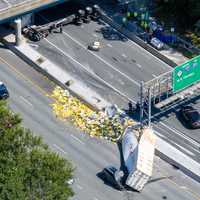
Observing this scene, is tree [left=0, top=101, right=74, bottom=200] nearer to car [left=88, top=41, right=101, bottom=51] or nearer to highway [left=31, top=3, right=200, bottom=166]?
highway [left=31, top=3, right=200, bottom=166]

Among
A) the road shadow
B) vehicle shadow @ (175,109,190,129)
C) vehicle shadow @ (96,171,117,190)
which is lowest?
vehicle shadow @ (96,171,117,190)

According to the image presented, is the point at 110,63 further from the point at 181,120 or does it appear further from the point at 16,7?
the point at 16,7

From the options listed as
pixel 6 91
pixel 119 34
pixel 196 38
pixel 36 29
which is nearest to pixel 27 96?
pixel 6 91

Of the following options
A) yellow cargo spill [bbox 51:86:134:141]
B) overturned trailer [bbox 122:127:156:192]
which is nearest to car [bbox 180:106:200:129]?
overturned trailer [bbox 122:127:156:192]

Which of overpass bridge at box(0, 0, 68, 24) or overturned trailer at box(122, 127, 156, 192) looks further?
overpass bridge at box(0, 0, 68, 24)

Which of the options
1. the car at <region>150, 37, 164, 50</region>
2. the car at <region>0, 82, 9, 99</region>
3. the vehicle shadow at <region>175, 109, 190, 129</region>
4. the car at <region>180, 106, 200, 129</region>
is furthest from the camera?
the car at <region>150, 37, 164, 50</region>

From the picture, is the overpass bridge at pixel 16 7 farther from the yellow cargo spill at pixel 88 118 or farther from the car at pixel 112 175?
the car at pixel 112 175
